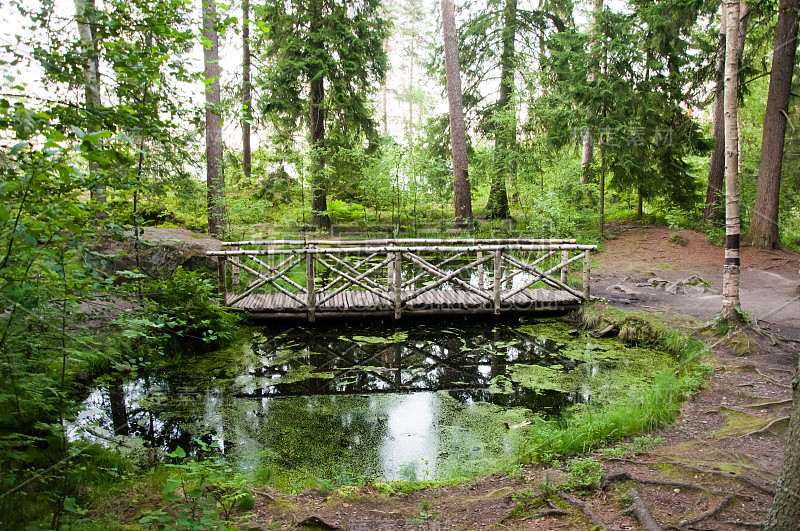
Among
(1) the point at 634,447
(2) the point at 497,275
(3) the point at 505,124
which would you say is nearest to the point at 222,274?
(2) the point at 497,275

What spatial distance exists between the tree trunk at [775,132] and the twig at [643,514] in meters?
10.5

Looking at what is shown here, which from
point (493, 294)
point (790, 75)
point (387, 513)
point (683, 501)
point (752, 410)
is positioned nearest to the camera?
point (683, 501)

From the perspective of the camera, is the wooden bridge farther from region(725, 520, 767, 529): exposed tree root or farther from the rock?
region(725, 520, 767, 529): exposed tree root

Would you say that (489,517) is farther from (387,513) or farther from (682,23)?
(682,23)

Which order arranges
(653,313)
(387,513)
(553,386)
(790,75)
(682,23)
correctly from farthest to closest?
(682,23)
(790,75)
(653,313)
(553,386)
(387,513)

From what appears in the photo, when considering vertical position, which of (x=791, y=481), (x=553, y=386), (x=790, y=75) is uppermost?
(x=790, y=75)

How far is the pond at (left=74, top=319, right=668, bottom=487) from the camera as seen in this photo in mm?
4098

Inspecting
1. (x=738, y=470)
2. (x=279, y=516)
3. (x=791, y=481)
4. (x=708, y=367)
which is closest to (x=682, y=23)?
(x=708, y=367)

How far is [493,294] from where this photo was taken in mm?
8516

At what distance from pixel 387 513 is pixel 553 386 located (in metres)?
3.14

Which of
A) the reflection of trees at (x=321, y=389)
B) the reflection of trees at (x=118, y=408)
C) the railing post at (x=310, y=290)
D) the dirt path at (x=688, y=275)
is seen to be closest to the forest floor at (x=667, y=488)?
the reflection of trees at (x=321, y=389)

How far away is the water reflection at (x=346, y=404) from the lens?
162 inches

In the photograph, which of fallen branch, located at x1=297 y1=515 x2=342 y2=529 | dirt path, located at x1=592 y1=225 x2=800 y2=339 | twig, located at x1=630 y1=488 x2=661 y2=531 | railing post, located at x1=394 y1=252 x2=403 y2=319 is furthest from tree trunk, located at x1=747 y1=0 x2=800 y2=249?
fallen branch, located at x1=297 y1=515 x2=342 y2=529

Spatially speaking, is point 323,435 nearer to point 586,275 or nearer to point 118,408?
point 118,408
